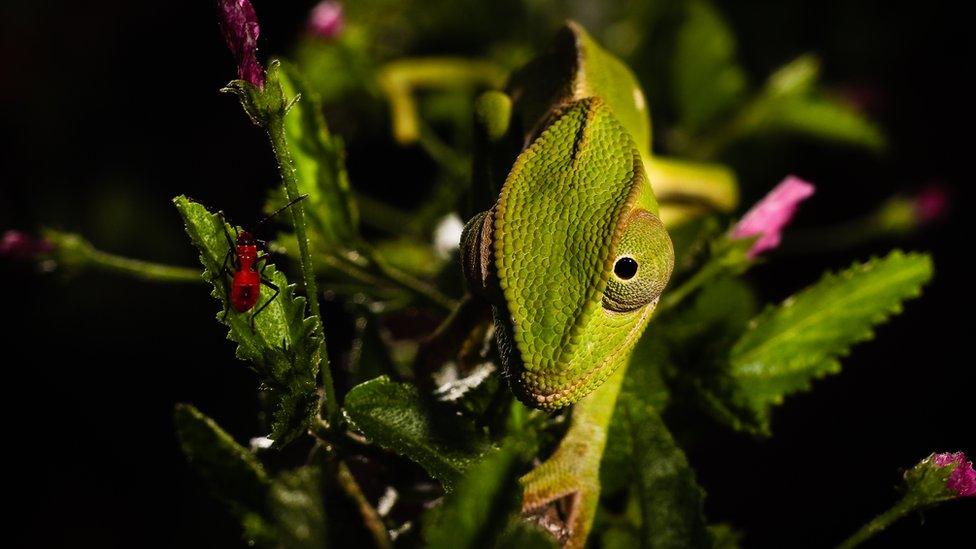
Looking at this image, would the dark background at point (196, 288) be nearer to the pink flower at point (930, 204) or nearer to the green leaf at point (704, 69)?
the pink flower at point (930, 204)

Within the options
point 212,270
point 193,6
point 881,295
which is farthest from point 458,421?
point 193,6

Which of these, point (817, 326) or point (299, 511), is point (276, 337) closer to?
point (299, 511)

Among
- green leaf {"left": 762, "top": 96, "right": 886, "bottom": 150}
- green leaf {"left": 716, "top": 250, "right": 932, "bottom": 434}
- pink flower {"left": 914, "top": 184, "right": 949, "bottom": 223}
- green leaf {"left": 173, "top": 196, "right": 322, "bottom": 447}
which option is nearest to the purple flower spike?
green leaf {"left": 173, "top": 196, "right": 322, "bottom": 447}

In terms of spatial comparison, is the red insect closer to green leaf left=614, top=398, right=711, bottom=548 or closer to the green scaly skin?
the green scaly skin

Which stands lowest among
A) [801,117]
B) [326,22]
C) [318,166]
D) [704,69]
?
[801,117]

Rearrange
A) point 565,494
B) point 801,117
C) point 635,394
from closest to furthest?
1. point 565,494
2. point 635,394
3. point 801,117

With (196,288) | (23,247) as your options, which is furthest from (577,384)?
(196,288)
